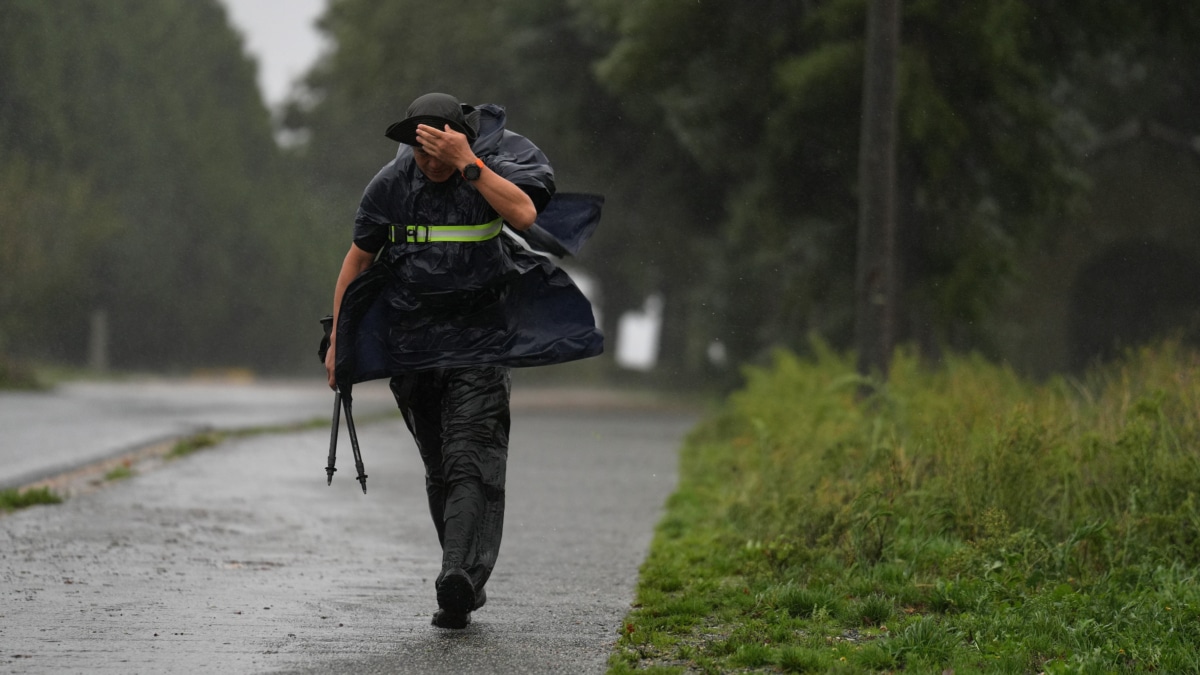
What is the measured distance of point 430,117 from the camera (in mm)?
5887

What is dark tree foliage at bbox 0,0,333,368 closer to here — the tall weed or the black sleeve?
the tall weed

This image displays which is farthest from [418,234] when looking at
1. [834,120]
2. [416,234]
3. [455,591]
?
[834,120]

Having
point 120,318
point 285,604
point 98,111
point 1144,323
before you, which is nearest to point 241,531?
point 285,604

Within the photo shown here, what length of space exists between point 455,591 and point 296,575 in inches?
69.8

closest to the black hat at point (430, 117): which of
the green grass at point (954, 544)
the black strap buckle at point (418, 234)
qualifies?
the black strap buckle at point (418, 234)

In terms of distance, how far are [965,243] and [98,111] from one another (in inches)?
1071

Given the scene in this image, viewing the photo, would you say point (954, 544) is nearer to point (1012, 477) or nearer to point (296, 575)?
point (1012, 477)

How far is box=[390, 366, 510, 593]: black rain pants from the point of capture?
19.5 feet

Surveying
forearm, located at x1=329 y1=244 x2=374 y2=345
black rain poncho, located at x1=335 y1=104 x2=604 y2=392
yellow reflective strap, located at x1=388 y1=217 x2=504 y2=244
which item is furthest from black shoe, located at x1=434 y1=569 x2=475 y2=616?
yellow reflective strap, located at x1=388 y1=217 x2=504 y2=244

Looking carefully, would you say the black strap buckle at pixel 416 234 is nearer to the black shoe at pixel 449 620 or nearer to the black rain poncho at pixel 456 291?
the black rain poncho at pixel 456 291

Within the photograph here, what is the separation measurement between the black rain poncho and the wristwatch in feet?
0.69

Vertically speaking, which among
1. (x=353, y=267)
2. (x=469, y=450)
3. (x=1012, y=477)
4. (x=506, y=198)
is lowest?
(x=1012, y=477)

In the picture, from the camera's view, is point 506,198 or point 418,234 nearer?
point 506,198

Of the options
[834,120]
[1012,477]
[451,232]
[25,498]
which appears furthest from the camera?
[834,120]
